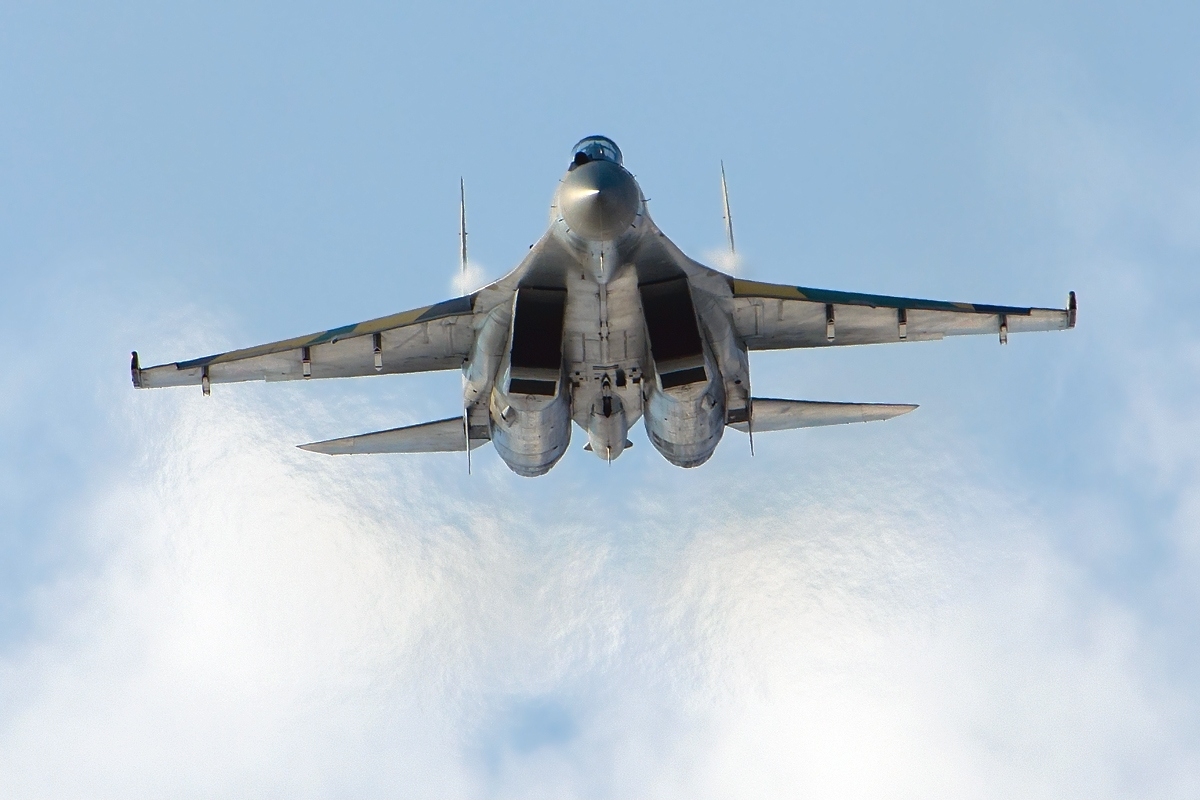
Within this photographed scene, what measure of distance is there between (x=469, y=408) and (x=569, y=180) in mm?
5469

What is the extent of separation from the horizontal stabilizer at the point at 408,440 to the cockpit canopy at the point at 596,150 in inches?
219

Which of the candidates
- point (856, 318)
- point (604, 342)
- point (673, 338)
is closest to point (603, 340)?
point (604, 342)

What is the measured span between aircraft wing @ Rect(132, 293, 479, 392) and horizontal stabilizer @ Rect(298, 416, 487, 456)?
4.25 feet

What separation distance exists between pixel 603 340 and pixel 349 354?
17.4 feet

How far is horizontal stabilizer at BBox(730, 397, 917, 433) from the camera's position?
28.3 meters

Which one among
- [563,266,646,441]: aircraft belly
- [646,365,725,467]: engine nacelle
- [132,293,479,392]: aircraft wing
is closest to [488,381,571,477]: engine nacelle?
[563,266,646,441]: aircraft belly

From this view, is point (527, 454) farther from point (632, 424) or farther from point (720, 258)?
point (720, 258)

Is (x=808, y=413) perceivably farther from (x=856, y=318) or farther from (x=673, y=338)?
(x=673, y=338)

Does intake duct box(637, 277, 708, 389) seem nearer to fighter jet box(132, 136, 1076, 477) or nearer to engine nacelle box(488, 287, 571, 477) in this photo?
fighter jet box(132, 136, 1076, 477)

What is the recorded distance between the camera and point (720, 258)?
2841cm

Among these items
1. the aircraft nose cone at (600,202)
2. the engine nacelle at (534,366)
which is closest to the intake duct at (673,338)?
the engine nacelle at (534,366)

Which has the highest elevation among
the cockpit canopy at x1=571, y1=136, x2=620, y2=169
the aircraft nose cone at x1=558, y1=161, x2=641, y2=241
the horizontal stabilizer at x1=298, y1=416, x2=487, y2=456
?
the cockpit canopy at x1=571, y1=136, x2=620, y2=169

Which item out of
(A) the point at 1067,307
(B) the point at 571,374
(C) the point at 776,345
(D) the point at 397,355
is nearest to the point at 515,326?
(B) the point at 571,374

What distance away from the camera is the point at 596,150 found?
86.8ft
